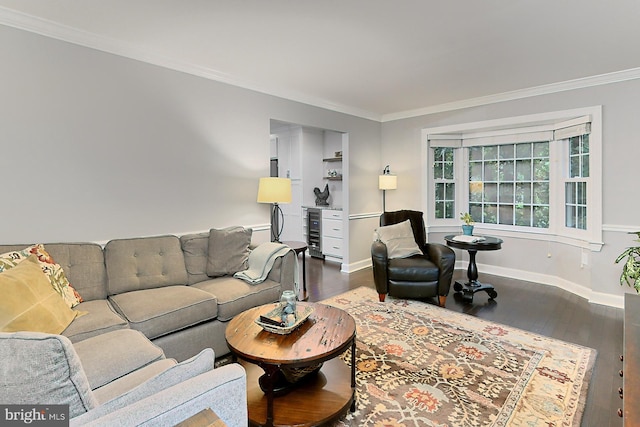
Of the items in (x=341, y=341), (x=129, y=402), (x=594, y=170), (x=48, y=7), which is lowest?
(x=341, y=341)

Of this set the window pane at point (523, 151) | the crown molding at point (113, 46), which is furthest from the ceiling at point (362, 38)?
the window pane at point (523, 151)

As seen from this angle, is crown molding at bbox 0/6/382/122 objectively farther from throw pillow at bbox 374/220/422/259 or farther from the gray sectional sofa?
throw pillow at bbox 374/220/422/259

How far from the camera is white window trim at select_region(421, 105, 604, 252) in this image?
390 cm

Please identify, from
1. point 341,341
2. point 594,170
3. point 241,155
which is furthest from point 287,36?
point 594,170

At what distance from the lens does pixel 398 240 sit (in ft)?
13.5

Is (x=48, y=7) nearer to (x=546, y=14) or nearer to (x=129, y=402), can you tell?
(x=129, y=402)

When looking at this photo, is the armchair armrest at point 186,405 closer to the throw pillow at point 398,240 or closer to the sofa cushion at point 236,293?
the sofa cushion at point 236,293

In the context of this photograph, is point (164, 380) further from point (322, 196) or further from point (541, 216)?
point (322, 196)

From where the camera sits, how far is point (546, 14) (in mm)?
2422

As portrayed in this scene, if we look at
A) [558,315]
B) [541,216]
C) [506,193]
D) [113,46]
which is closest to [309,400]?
[558,315]

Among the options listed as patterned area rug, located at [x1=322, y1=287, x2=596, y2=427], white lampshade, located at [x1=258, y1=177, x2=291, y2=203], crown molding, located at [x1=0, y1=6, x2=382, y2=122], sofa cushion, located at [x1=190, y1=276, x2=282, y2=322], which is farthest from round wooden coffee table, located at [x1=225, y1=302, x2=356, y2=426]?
crown molding, located at [x1=0, y1=6, x2=382, y2=122]

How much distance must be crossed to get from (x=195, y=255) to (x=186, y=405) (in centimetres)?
235

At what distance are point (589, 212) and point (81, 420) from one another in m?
4.99

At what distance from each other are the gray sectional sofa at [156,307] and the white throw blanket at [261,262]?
5 centimetres
